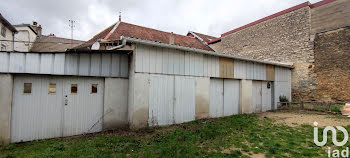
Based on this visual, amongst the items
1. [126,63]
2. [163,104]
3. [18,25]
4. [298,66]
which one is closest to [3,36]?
[18,25]

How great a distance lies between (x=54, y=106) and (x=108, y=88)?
5.48ft

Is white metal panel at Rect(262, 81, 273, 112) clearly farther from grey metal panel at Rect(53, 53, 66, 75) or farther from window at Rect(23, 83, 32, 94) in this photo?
window at Rect(23, 83, 32, 94)

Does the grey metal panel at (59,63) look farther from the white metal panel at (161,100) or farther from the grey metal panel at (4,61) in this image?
the white metal panel at (161,100)

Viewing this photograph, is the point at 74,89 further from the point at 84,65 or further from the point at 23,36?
the point at 23,36

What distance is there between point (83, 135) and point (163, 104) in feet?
9.57

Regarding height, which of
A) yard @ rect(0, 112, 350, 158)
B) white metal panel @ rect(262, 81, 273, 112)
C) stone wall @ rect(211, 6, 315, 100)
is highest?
stone wall @ rect(211, 6, 315, 100)

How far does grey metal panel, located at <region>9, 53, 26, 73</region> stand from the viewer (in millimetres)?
4258

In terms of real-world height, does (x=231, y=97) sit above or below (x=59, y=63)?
below

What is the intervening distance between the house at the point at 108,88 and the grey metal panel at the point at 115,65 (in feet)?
0.11

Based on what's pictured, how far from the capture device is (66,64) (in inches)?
190

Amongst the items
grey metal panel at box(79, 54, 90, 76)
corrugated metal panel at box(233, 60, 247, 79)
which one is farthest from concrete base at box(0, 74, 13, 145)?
corrugated metal panel at box(233, 60, 247, 79)

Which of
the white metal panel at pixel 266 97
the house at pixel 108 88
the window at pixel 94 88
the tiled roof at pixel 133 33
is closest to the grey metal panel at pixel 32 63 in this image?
the house at pixel 108 88

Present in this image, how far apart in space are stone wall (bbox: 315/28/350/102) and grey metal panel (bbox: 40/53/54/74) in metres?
14.3


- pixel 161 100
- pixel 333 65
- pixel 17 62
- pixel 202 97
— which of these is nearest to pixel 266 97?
pixel 333 65
